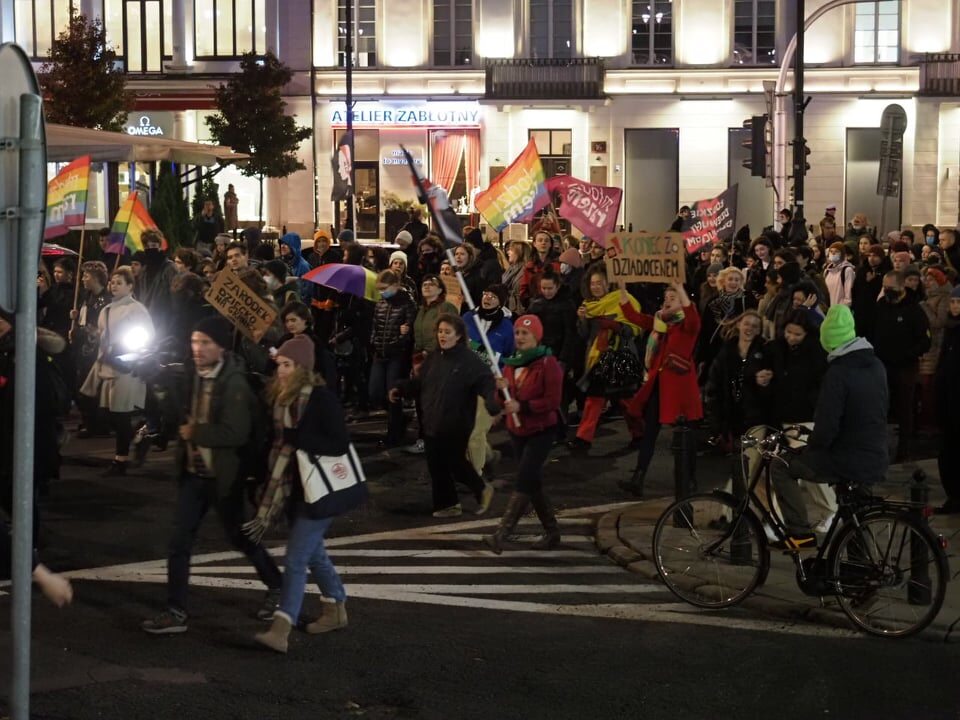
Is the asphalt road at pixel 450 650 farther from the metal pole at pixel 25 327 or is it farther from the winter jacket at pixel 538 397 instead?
the metal pole at pixel 25 327

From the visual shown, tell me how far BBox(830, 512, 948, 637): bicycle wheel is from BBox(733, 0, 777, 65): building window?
36982 mm

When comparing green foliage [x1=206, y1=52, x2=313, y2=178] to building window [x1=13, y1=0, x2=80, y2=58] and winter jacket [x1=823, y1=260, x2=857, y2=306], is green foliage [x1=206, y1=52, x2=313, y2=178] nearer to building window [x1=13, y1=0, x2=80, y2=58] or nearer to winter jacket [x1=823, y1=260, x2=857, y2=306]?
building window [x1=13, y1=0, x2=80, y2=58]

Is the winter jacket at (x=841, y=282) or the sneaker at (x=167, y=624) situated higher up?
the winter jacket at (x=841, y=282)

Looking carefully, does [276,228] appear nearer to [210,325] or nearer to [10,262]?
[210,325]

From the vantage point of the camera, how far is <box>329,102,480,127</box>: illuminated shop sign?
44375 mm

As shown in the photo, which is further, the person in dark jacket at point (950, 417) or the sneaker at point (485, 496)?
the person in dark jacket at point (950, 417)

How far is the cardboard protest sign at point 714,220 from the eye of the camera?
63.1 feet

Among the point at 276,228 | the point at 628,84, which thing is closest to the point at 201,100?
the point at 276,228

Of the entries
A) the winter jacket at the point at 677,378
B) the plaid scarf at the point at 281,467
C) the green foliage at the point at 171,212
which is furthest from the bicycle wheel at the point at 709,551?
the green foliage at the point at 171,212

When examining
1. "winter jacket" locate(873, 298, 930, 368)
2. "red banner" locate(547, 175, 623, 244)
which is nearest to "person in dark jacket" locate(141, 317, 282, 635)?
"winter jacket" locate(873, 298, 930, 368)

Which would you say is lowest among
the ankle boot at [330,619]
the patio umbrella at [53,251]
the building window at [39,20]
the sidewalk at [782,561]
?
the sidewalk at [782,561]

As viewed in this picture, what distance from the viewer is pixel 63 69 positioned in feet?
124

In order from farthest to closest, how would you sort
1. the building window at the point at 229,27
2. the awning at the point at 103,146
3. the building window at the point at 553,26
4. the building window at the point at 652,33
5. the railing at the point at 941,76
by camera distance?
the building window at the point at 229,27, the building window at the point at 553,26, the building window at the point at 652,33, the railing at the point at 941,76, the awning at the point at 103,146

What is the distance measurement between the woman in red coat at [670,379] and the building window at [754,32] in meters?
33.1
